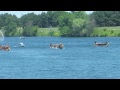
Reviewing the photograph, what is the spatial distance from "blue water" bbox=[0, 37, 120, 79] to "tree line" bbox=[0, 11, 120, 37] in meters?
1.21

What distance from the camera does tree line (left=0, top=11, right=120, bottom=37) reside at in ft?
60.7

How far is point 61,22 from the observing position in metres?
19.3

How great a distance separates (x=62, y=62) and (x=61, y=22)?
2338mm

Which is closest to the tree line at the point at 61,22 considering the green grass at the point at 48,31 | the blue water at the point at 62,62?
the green grass at the point at 48,31

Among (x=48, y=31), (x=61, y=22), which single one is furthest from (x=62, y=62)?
(x=61, y=22)

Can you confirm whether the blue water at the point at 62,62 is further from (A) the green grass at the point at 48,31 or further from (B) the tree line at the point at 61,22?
(B) the tree line at the point at 61,22

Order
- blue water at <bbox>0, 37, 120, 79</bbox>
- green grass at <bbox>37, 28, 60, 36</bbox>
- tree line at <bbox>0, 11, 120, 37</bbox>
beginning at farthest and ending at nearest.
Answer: green grass at <bbox>37, 28, 60, 36</bbox> → tree line at <bbox>0, 11, 120, 37</bbox> → blue water at <bbox>0, 37, 120, 79</bbox>

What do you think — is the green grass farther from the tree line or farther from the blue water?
the blue water

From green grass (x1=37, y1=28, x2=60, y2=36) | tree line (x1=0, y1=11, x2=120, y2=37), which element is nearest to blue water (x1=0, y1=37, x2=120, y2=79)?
green grass (x1=37, y1=28, x2=60, y2=36)
